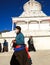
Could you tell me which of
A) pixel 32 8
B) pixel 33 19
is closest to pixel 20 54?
pixel 33 19

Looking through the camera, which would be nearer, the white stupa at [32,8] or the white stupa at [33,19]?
the white stupa at [33,19]

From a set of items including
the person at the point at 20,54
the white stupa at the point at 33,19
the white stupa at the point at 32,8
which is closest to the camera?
the person at the point at 20,54

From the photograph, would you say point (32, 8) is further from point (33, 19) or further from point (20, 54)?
point (20, 54)

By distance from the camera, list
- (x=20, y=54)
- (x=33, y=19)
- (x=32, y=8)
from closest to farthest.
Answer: (x=20, y=54) → (x=33, y=19) → (x=32, y=8)

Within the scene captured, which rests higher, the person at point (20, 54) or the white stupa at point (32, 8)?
the person at point (20, 54)

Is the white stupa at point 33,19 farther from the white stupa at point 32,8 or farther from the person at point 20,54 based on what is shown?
the person at point 20,54

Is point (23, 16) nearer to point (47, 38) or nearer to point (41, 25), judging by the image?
point (41, 25)

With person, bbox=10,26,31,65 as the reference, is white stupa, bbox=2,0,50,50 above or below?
below

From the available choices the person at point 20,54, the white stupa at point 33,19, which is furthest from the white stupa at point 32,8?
the person at point 20,54

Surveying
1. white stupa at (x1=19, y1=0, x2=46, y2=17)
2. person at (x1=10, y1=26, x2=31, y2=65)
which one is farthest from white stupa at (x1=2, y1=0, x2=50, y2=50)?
person at (x1=10, y1=26, x2=31, y2=65)

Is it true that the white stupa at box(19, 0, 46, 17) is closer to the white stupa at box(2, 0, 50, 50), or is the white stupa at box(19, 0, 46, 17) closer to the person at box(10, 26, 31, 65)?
the white stupa at box(2, 0, 50, 50)

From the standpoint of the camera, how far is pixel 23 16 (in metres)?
54.7

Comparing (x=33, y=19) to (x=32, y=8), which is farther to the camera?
(x=32, y=8)

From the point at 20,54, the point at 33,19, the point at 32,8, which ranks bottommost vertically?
the point at 33,19
